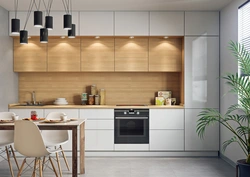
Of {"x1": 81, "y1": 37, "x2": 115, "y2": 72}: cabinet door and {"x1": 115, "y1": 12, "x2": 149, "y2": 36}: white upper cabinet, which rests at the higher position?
{"x1": 115, "y1": 12, "x2": 149, "y2": 36}: white upper cabinet

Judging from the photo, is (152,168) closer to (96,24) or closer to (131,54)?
(131,54)

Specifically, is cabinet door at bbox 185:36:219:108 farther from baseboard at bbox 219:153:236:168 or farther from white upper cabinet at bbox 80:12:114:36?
white upper cabinet at bbox 80:12:114:36

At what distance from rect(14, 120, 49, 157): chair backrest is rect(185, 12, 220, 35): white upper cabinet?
11.4 feet

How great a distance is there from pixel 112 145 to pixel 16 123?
2452 millimetres

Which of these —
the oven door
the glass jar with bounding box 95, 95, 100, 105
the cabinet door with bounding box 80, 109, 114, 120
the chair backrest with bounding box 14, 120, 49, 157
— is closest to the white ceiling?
the glass jar with bounding box 95, 95, 100, 105

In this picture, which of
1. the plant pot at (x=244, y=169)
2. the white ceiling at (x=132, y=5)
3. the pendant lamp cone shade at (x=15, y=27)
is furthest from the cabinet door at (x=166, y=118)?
the pendant lamp cone shade at (x=15, y=27)

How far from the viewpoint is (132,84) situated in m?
6.72

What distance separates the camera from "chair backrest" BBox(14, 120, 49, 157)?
3.99m

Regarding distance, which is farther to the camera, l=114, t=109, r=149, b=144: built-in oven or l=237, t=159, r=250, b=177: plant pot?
l=114, t=109, r=149, b=144: built-in oven

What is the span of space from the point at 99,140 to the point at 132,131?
639 millimetres

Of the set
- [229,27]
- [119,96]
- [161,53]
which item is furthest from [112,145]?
[229,27]

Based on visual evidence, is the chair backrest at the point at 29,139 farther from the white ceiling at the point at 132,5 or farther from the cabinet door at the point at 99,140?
the white ceiling at the point at 132,5

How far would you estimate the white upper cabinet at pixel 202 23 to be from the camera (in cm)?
614

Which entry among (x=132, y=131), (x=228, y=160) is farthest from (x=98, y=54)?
(x=228, y=160)
